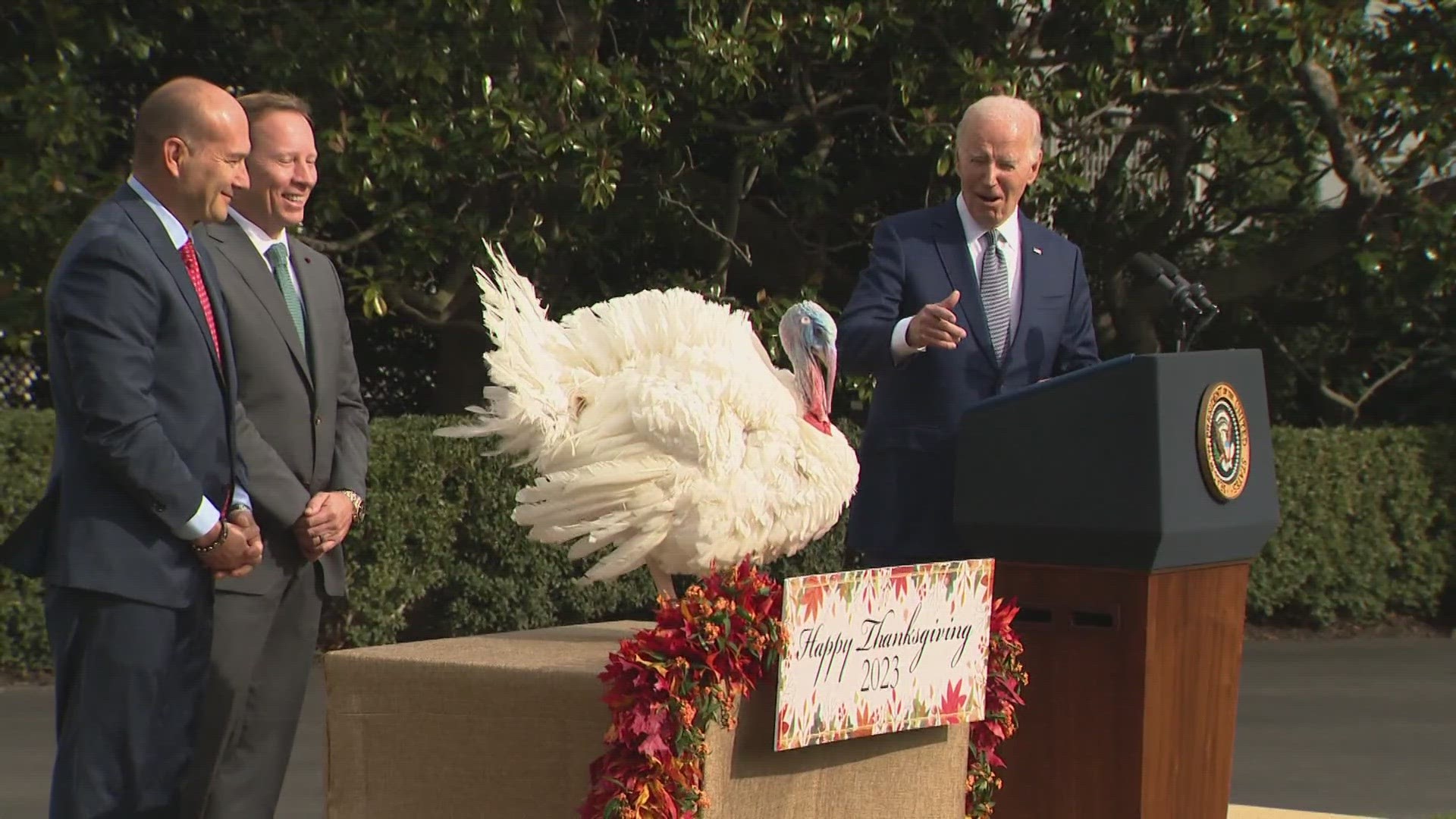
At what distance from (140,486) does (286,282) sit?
0.84 metres

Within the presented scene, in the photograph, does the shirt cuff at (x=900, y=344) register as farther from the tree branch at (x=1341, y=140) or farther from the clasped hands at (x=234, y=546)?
the tree branch at (x=1341, y=140)

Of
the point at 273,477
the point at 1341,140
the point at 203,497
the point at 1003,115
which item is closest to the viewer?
the point at 203,497

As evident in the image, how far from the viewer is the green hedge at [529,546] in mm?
7996

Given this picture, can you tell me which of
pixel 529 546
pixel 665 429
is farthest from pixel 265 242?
pixel 529 546

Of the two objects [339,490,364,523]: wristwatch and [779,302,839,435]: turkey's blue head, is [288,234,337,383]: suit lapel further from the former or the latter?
[779,302,839,435]: turkey's blue head

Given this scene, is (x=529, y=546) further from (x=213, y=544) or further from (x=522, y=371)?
(x=213, y=544)

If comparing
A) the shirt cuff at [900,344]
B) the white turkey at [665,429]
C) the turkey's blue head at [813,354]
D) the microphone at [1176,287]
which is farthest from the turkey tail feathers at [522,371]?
the microphone at [1176,287]

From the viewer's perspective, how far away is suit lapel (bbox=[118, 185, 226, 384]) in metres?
3.40

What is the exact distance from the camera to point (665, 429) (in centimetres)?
380

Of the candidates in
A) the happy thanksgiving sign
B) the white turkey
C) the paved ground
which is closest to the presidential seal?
the happy thanksgiving sign

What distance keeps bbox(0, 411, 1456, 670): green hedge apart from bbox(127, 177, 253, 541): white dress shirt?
15.0 ft

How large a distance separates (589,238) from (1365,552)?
199 inches

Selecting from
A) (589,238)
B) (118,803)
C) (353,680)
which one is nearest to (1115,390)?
(353,680)

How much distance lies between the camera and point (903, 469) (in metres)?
4.27
